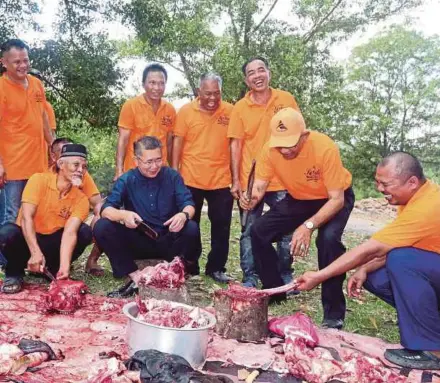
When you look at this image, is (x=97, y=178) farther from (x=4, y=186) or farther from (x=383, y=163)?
(x=383, y=163)

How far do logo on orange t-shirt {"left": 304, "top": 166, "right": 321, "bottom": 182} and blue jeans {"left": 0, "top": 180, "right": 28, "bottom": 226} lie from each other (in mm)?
2971

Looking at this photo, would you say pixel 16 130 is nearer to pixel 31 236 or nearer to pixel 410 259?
pixel 31 236

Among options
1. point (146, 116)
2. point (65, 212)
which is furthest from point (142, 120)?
point (65, 212)

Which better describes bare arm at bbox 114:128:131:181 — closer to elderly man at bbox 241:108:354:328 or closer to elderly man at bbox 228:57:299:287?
elderly man at bbox 228:57:299:287

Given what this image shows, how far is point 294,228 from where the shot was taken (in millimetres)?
5203

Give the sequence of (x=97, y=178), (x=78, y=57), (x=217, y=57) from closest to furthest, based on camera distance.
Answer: (x=78, y=57) < (x=217, y=57) < (x=97, y=178)

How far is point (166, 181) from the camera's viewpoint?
5.71 meters

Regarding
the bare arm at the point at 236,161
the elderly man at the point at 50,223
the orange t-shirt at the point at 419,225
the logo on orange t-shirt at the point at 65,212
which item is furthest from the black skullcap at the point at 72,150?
the orange t-shirt at the point at 419,225

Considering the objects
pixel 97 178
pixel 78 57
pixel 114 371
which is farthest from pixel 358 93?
pixel 114 371

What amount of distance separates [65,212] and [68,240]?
0.30 meters

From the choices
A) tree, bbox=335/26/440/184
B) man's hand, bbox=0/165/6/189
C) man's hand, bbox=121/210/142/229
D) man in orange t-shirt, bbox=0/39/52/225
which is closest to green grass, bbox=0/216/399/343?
man's hand, bbox=121/210/142/229

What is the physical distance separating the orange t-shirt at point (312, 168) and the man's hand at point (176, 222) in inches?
37.4

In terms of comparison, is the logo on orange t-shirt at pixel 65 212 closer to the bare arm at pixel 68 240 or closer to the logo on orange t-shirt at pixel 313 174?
the bare arm at pixel 68 240

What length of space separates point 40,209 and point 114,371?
2.74 meters
